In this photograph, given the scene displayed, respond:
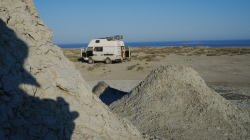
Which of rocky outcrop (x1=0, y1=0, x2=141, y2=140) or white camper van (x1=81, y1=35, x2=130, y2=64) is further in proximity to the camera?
white camper van (x1=81, y1=35, x2=130, y2=64)

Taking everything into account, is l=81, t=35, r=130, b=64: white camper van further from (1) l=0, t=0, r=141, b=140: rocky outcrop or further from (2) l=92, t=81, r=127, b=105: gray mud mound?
(1) l=0, t=0, r=141, b=140: rocky outcrop

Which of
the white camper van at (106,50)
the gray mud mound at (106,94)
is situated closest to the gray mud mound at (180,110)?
the gray mud mound at (106,94)

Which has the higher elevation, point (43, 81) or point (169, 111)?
point (43, 81)

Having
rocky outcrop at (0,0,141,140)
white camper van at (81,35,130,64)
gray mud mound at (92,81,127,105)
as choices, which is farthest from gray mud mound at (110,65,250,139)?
white camper van at (81,35,130,64)

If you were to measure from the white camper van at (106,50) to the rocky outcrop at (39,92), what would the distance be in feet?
56.9

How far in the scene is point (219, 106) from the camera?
21.3ft

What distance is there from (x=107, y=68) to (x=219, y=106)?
15058 mm

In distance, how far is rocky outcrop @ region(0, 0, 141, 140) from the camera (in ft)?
10.5

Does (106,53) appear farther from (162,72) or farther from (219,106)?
(219,106)

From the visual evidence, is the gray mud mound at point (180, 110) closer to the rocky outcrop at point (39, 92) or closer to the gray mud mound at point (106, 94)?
the gray mud mound at point (106, 94)

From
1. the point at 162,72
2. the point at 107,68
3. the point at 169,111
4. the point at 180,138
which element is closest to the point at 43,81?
the point at 180,138

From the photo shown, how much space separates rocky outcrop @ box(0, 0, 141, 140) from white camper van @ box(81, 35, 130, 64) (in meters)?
17.3

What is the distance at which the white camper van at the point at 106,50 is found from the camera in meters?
21.7

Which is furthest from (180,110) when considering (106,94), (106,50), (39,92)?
(106,50)
